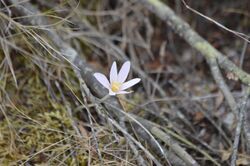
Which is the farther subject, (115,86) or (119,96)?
(119,96)

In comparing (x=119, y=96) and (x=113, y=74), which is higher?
(x=113, y=74)

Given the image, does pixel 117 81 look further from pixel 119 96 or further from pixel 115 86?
pixel 119 96

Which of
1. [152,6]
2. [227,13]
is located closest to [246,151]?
[152,6]

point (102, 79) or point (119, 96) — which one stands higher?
point (102, 79)

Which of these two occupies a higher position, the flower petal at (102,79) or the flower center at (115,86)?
the flower petal at (102,79)

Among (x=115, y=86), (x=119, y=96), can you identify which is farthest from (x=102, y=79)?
(x=119, y=96)

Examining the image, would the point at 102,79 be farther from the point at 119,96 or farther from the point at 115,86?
the point at 119,96

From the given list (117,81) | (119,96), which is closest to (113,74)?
(117,81)

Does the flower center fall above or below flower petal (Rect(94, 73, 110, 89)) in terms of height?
below

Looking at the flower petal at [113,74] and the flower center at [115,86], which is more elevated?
the flower petal at [113,74]

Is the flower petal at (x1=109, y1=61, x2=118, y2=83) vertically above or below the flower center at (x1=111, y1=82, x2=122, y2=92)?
above

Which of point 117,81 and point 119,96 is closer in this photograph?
point 117,81
